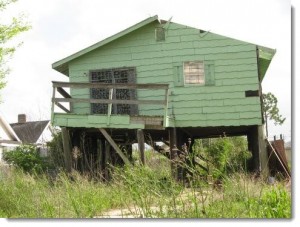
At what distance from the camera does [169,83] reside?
9609mm

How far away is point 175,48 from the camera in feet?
31.6

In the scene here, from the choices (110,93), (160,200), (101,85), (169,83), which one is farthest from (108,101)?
(160,200)

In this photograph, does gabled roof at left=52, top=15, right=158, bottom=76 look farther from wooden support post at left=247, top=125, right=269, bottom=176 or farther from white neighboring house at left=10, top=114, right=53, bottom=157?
wooden support post at left=247, top=125, right=269, bottom=176

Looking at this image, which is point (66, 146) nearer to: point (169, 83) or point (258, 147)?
point (169, 83)

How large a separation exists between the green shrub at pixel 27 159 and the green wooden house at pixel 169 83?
1.09 m

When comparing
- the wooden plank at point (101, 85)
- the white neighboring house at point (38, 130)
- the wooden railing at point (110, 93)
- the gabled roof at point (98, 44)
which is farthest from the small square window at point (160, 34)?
the white neighboring house at point (38, 130)

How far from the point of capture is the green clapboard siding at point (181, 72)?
9180mm

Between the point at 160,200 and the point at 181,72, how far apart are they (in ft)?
16.5

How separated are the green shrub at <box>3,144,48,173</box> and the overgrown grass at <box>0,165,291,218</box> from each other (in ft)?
13.2

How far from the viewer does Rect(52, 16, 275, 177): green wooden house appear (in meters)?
9.02

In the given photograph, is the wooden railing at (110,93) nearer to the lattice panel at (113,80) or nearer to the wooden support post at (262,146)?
the lattice panel at (113,80)

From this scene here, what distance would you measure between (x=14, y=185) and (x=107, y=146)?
3.69 m
